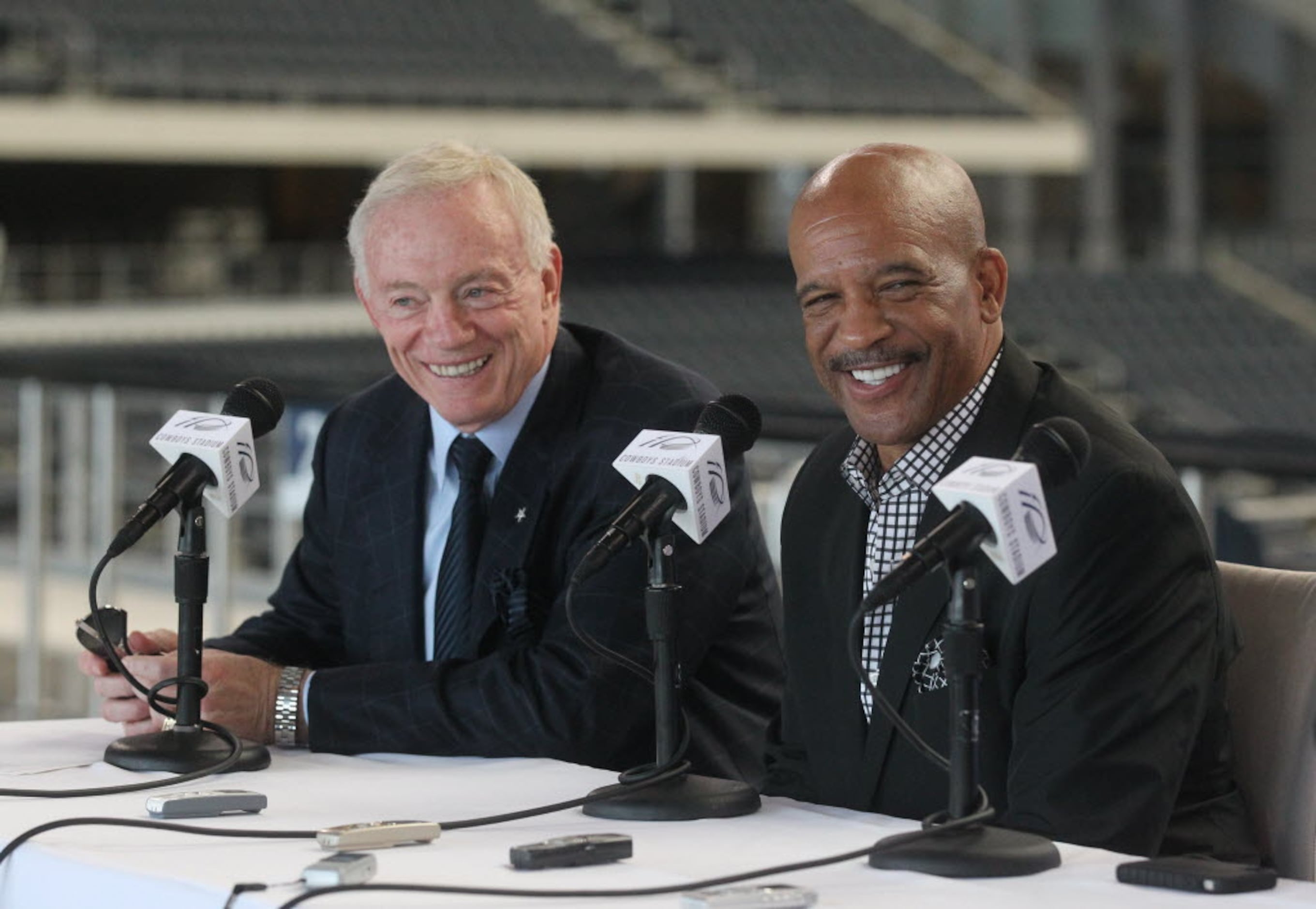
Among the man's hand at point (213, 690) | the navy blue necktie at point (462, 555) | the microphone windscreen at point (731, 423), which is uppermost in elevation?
the microphone windscreen at point (731, 423)

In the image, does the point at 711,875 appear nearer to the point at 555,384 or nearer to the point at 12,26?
the point at 555,384

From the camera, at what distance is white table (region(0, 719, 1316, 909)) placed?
1686mm

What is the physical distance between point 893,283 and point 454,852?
73 cm

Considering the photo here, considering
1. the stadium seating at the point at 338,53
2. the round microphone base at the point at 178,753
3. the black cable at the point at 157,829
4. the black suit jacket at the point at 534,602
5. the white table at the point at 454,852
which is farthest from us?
the stadium seating at the point at 338,53

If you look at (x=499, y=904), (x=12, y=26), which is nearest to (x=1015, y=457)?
(x=499, y=904)

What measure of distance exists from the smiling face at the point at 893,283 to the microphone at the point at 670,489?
0.73 feet

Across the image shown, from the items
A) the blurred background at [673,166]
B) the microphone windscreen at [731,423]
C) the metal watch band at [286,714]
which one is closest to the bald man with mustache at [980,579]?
the microphone windscreen at [731,423]

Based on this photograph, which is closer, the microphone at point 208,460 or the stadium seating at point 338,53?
the microphone at point 208,460

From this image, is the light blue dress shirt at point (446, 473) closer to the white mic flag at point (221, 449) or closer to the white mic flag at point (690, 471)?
the white mic flag at point (221, 449)

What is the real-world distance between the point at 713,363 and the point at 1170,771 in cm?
1411

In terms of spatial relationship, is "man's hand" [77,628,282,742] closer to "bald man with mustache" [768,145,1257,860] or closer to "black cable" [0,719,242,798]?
"black cable" [0,719,242,798]

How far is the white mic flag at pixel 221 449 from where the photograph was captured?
2.30m

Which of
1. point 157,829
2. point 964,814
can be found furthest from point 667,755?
point 157,829

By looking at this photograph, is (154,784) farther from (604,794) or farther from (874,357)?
(874,357)
